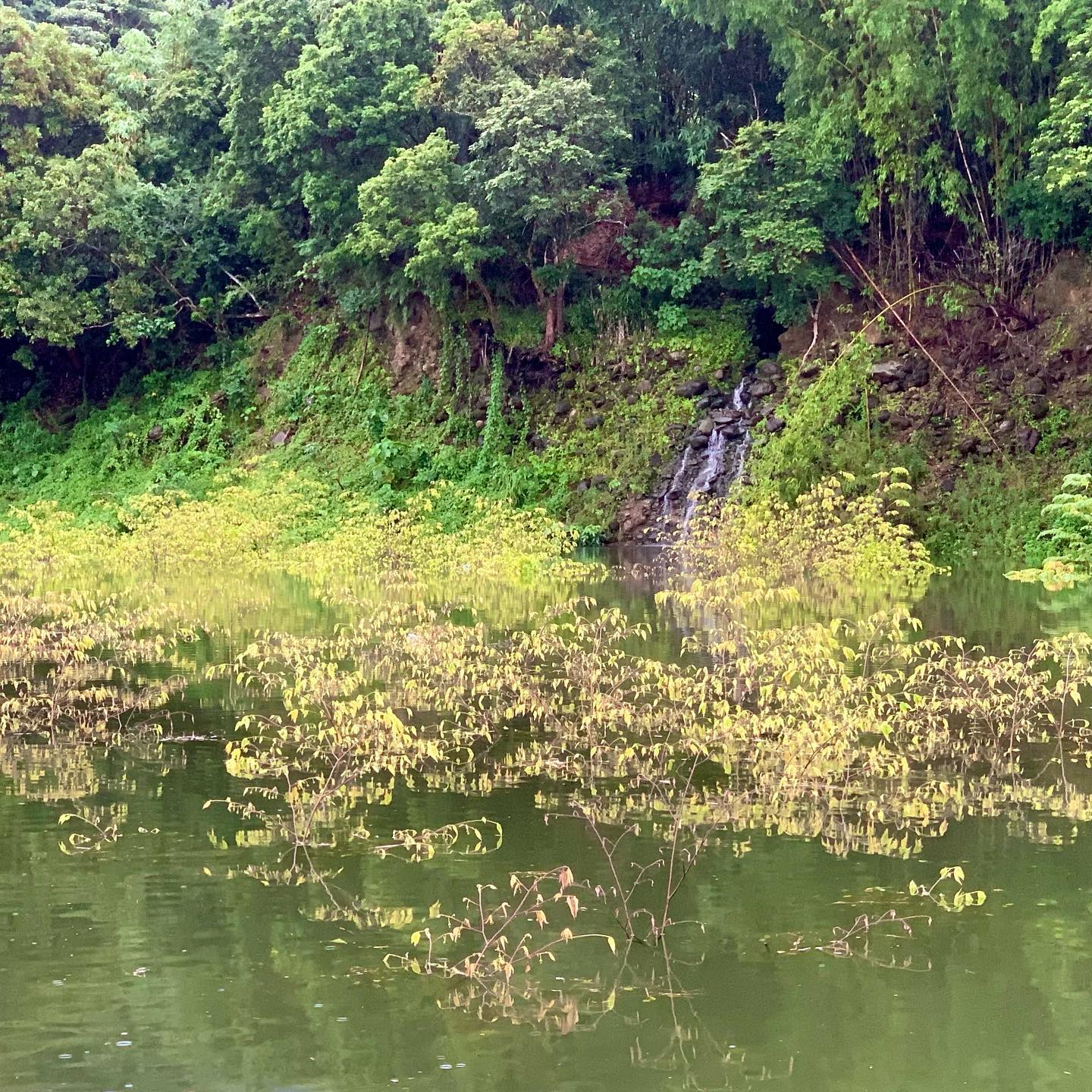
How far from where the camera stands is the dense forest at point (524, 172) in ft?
81.0

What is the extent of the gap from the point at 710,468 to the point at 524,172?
22.6ft

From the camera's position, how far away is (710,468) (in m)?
26.1

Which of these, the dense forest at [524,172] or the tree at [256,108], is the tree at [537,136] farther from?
the tree at [256,108]

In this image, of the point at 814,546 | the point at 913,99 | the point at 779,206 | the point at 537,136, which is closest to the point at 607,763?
the point at 814,546

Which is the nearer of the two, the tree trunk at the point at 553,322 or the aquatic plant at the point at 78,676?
the aquatic plant at the point at 78,676

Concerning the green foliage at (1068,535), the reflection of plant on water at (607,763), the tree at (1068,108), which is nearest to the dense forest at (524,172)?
the tree at (1068,108)

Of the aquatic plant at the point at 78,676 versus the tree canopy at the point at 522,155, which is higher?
the tree canopy at the point at 522,155

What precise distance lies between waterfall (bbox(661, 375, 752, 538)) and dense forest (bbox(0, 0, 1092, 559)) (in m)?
1.32

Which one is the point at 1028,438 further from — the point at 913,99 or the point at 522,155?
the point at 522,155

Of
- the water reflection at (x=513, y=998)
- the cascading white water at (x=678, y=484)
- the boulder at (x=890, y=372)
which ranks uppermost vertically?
the boulder at (x=890, y=372)

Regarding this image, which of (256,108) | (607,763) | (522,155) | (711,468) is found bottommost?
(607,763)

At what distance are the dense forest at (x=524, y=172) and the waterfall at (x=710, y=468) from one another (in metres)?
A: 1.32

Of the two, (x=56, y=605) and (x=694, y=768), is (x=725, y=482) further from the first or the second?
(x=694, y=768)

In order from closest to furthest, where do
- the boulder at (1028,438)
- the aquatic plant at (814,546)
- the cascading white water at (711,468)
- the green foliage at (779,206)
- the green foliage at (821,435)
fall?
the aquatic plant at (814,546)
the green foliage at (821,435)
the boulder at (1028,438)
the cascading white water at (711,468)
the green foliage at (779,206)
